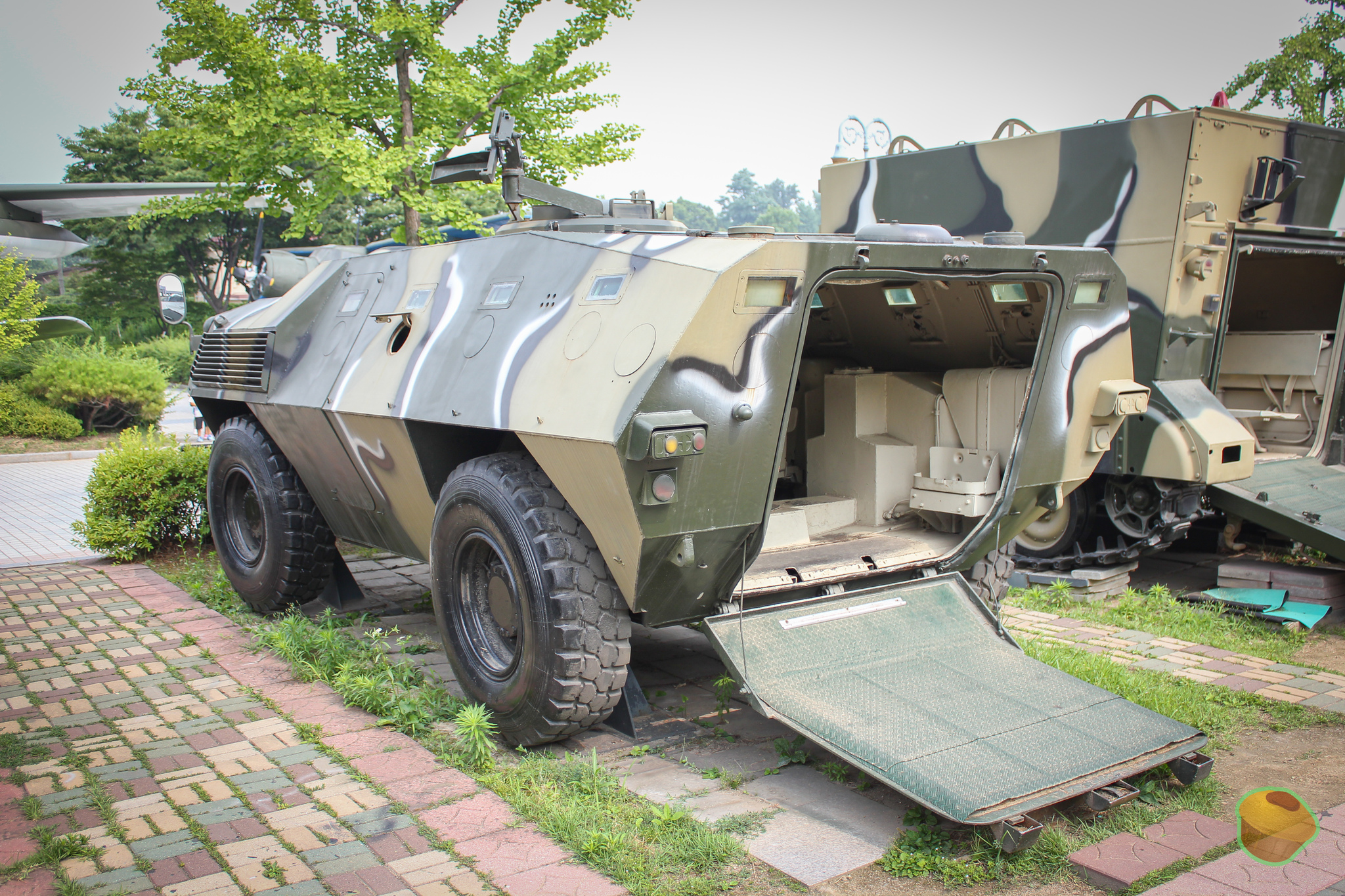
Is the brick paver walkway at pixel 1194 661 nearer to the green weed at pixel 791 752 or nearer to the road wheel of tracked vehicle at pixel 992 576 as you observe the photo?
the road wheel of tracked vehicle at pixel 992 576

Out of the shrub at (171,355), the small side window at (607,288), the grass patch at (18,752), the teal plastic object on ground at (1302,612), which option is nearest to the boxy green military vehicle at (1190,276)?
the teal plastic object on ground at (1302,612)

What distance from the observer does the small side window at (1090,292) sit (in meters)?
4.46

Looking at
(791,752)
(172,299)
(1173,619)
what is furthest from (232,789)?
(172,299)

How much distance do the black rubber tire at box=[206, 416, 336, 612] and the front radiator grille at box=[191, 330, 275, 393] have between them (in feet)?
1.00

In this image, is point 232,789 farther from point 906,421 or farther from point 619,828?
point 906,421

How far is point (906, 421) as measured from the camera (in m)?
5.23

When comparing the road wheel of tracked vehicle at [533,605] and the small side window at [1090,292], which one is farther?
the small side window at [1090,292]

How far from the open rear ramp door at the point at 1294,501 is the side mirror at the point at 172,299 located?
8.36 metres

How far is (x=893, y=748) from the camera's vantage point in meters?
3.35

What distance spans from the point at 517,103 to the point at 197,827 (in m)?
8.37

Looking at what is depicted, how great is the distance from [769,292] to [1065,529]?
14.8 feet

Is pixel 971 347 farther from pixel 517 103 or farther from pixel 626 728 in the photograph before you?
pixel 517 103

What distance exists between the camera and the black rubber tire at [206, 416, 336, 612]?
19.2 ft

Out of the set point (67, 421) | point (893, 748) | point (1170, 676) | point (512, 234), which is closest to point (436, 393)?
point (512, 234)
